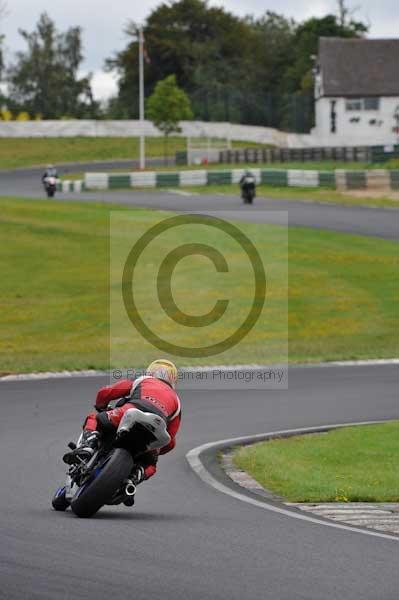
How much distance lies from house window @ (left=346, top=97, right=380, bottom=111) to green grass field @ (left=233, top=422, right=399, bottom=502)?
74690mm

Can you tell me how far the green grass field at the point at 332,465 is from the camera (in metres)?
10.8

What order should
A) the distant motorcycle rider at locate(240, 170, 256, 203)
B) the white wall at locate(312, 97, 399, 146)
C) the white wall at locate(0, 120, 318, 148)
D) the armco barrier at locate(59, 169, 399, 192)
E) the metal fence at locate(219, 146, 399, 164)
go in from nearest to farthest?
the distant motorcycle rider at locate(240, 170, 256, 203), the armco barrier at locate(59, 169, 399, 192), the metal fence at locate(219, 146, 399, 164), the white wall at locate(0, 120, 318, 148), the white wall at locate(312, 97, 399, 146)

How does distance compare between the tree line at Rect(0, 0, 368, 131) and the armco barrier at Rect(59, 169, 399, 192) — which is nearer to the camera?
the armco barrier at Rect(59, 169, 399, 192)

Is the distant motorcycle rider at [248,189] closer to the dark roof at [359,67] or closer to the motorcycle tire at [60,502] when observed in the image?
the motorcycle tire at [60,502]

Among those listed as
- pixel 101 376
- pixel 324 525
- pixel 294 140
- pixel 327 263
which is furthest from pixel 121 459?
pixel 294 140

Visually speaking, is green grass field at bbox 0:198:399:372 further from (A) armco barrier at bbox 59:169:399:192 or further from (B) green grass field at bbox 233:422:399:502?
(A) armco barrier at bbox 59:169:399:192

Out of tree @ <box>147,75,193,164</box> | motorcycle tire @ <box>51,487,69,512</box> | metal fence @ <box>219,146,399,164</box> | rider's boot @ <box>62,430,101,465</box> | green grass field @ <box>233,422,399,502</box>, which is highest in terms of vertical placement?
tree @ <box>147,75,193,164</box>

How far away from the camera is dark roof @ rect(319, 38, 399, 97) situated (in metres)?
87.9

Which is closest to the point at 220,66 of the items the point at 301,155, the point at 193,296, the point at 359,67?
the point at 359,67

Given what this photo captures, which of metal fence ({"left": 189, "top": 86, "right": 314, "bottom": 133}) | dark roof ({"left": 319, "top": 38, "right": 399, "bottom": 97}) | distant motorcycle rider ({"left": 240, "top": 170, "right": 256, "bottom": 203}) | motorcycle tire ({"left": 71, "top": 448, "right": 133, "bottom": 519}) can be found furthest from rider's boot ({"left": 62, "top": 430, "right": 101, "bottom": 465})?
dark roof ({"left": 319, "top": 38, "right": 399, "bottom": 97})

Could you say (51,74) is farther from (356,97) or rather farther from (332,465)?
(332,465)

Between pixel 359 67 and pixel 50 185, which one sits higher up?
pixel 359 67

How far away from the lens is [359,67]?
8962cm

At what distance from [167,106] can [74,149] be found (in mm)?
8676
